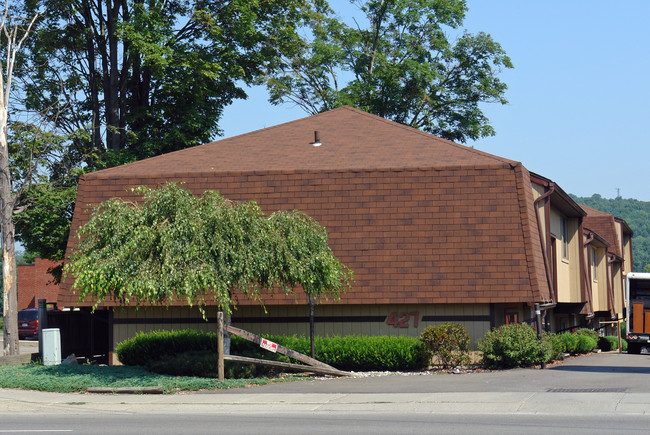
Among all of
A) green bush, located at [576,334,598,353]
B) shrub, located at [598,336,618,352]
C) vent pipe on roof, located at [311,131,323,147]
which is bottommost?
shrub, located at [598,336,618,352]

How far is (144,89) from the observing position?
38000mm

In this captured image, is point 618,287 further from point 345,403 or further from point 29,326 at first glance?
point 345,403

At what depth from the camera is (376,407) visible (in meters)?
14.9

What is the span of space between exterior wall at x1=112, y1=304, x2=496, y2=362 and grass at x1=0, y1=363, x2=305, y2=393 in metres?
3.20

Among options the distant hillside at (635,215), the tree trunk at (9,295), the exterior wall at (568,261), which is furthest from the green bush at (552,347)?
the distant hillside at (635,215)

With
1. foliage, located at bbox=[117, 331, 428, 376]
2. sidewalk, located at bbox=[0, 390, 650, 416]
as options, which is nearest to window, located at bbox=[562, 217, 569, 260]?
foliage, located at bbox=[117, 331, 428, 376]

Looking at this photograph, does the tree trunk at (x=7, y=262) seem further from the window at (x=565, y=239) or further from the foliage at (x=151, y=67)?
the window at (x=565, y=239)

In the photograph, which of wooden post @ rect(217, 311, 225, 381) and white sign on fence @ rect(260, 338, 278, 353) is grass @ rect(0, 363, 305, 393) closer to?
wooden post @ rect(217, 311, 225, 381)

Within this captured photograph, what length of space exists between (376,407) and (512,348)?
779 cm

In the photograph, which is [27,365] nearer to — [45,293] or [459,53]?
[459,53]

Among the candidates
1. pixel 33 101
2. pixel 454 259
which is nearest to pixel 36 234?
pixel 33 101

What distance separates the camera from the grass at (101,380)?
60.6 feet

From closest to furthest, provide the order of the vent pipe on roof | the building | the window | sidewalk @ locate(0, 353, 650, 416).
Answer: sidewalk @ locate(0, 353, 650, 416), the building, the vent pipe on roof, the window

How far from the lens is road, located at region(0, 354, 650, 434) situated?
40.1 ft
